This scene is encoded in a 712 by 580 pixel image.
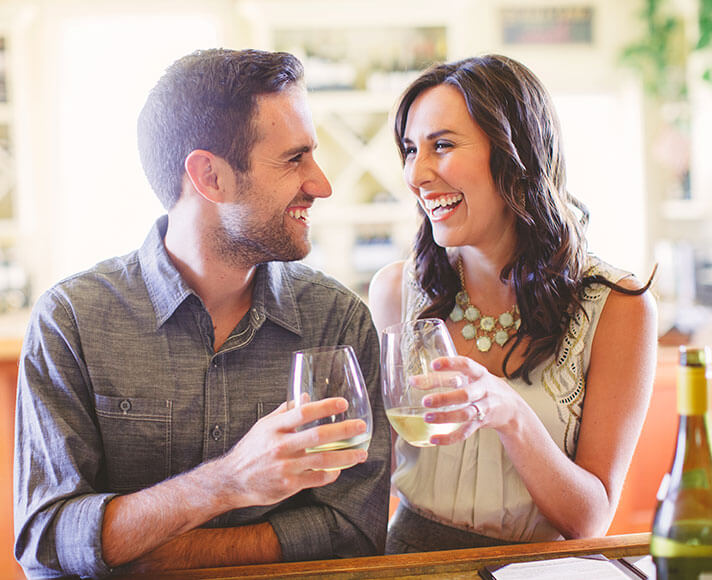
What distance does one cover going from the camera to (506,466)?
57.9 inches

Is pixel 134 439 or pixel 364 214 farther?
pixel 364 214

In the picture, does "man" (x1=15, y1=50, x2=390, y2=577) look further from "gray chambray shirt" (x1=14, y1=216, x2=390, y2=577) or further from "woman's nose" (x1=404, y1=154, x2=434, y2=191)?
"woman's nose" (x1=404, y1=154, x2=434, y2=191)

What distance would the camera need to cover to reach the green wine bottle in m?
0.83

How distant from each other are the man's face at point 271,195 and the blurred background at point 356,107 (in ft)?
8.07

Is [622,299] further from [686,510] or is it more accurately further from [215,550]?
[215,550]

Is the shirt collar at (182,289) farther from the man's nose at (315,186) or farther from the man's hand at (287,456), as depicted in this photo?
the man's hand at (287,456)

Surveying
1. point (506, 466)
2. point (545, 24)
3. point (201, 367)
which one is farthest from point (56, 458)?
point (545, 24)

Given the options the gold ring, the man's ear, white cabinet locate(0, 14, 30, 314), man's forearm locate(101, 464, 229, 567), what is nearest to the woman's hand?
the gold ring

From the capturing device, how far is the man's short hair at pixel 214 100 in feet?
4.66

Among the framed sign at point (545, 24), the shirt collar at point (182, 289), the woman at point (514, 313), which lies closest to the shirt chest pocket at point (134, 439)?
the shirt collar at point (182, 289)

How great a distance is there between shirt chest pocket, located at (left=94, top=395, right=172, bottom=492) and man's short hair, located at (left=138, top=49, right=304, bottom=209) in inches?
18.2

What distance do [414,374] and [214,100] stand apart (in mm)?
748

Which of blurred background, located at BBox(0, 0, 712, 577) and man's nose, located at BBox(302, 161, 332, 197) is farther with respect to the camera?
blurred background, located at BBox(0, 0, 712, 577)

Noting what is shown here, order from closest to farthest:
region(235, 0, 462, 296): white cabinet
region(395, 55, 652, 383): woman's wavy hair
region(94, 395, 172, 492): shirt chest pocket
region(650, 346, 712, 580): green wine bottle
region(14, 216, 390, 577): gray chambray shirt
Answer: region(650, 346, 712, 580): green wine bottle → region(14, 216, 390, 577): gray chambray shirt → region(94, 395, 172, 492): shirt chest pocket → region(395, 55, 652, 383): woman's wavy hair → region(235, 0, 462, 296): white cabinet
